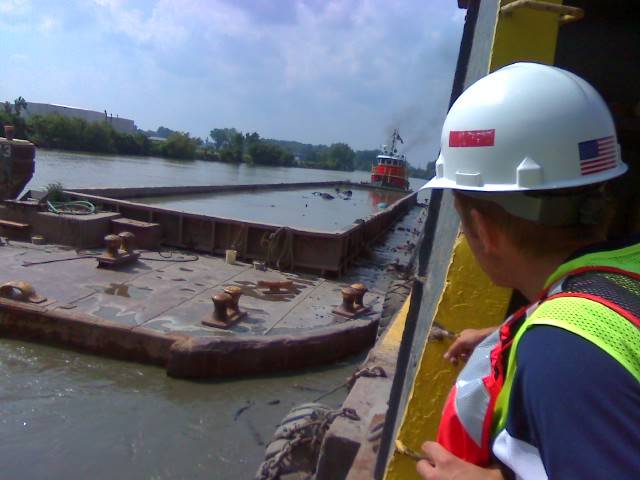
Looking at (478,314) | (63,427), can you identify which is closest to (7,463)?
(63,427)

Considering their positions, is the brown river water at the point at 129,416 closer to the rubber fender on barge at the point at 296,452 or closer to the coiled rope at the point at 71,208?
the rubber fender on barge at the point at 296,452

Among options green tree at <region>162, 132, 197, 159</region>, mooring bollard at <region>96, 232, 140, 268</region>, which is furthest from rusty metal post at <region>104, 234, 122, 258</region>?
green tree at <region>162, 132, 197, 159</region>

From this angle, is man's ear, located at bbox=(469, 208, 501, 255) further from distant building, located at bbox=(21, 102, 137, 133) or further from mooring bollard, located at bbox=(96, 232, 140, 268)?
distant building, located at bbox=(21, 102, 137, 133)

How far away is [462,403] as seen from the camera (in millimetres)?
1239

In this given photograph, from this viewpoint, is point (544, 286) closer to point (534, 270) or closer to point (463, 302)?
point (534, 270)

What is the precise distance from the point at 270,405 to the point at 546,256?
5.78m

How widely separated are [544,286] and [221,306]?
6.75 m

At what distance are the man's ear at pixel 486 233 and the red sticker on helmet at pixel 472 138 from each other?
0.17m

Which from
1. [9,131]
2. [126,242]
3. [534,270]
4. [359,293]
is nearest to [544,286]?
[534,270]

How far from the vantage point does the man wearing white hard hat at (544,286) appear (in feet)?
2.66

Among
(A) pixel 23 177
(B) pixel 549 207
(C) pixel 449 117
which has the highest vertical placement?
(C) pixel 449 117

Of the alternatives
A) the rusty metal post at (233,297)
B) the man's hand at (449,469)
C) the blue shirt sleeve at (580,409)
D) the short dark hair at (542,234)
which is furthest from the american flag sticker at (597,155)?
the rusty metal post at (233,297)

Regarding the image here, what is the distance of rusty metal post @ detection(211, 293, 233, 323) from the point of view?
7.57 m

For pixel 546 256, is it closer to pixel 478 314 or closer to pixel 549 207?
pixel 549 207
